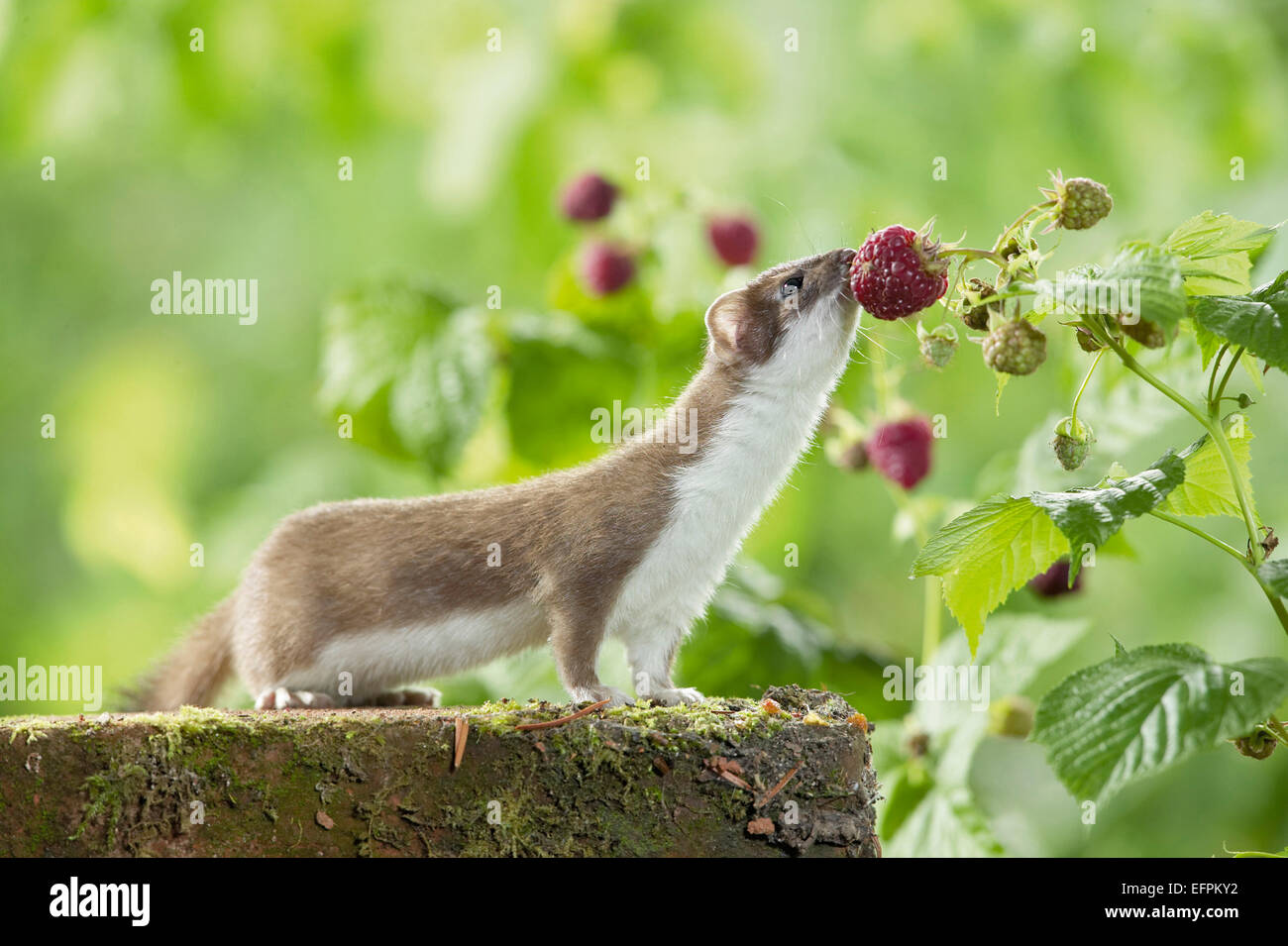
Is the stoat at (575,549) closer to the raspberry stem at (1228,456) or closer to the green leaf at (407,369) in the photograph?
the green leaf at (407,369)

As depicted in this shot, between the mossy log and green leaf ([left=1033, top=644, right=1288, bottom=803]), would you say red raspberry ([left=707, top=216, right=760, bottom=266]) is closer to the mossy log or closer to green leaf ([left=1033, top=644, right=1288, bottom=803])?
the mossy log

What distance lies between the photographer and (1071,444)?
1.54 meters

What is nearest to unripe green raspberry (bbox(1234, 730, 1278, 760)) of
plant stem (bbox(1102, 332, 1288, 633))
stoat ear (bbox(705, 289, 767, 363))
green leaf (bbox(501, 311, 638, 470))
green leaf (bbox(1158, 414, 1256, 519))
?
plant stem (bbox(1102, 332, 1288, 633))

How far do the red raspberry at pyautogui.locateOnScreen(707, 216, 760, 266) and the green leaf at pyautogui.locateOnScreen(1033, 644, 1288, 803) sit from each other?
176cm

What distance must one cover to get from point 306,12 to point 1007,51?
7.13 ft

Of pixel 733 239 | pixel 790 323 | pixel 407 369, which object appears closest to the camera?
pixel 790 323

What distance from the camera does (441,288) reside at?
2.98 meters

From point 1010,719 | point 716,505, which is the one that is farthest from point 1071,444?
point 1010,719

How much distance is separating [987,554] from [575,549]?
669 millimetres

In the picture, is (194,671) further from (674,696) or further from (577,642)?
(674,696)

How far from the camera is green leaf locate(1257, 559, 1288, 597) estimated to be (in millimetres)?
1320

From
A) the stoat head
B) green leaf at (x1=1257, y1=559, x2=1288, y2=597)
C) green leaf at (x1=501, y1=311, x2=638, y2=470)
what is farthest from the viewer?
green leaf at (x1=501, y1=311, x2=638, y2=470)

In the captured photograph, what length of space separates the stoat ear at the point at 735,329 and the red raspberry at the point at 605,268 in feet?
2.48
